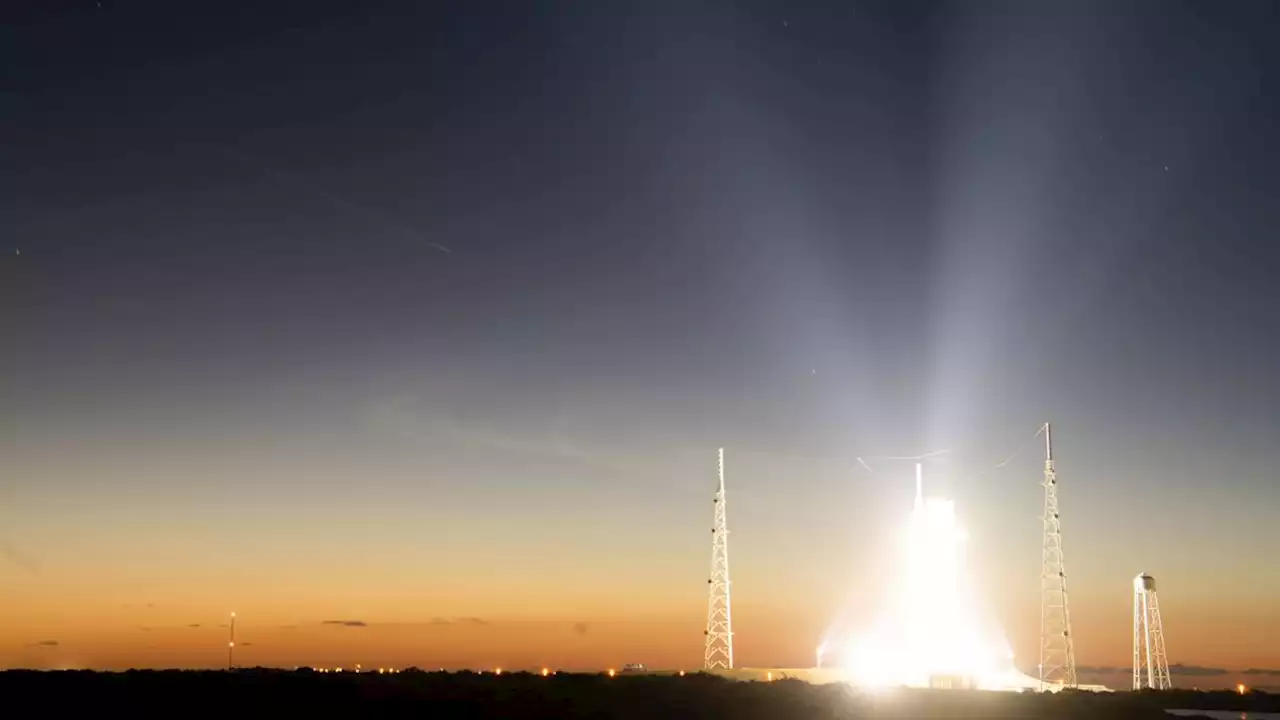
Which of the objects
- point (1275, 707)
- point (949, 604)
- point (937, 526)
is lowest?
point (1275, 707)

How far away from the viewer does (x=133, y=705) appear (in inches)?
2400

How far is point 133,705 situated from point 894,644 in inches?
2494

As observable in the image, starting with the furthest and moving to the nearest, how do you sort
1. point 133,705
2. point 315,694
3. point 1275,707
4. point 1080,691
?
point 1275,707
point 1080,691
point 315,694
point 133,705

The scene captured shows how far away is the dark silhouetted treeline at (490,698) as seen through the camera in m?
61.8

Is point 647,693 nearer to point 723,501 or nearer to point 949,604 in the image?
point 723,501

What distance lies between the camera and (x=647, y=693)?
7062 centimetres

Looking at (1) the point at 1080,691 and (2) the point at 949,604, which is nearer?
(1) the point at 1080,691

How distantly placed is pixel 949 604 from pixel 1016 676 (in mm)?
8595

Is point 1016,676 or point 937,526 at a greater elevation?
point 937,526

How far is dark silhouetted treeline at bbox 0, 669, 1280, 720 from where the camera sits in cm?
6181

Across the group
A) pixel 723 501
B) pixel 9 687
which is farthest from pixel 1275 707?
pixel 9 687

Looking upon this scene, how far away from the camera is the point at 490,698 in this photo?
66.7 metres

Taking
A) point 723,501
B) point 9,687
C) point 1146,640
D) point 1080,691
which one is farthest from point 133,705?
point 1146,640

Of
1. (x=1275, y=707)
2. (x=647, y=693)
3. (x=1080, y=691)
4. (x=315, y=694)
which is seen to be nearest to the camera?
(x=315, y=694)
